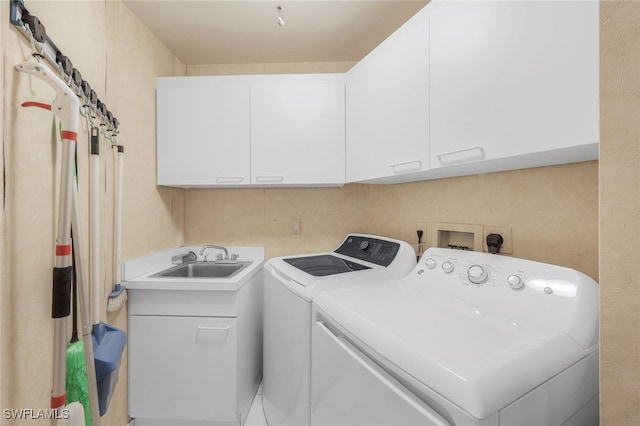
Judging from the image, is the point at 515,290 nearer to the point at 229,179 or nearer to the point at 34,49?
the point at 229,179

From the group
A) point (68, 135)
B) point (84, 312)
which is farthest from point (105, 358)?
point (68, 135)

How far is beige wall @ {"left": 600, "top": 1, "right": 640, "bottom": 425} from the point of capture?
503mm

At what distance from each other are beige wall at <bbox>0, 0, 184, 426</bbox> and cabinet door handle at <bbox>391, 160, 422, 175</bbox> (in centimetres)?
143

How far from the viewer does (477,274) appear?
0.99 meters

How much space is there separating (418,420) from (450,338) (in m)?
0.21

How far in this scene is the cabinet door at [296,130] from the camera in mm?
1684

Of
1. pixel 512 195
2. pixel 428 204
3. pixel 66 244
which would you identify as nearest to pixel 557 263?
pixel 512 195

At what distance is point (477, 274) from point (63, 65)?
1817 millimetres

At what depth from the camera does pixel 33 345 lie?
3.02 feet

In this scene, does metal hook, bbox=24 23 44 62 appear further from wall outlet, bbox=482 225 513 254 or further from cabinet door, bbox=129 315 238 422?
wall outlet, bbox=482 225 513 254

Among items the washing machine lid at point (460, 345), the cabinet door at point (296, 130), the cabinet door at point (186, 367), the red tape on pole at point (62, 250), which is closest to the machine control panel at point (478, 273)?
the washing machine lid at point (460, 345)

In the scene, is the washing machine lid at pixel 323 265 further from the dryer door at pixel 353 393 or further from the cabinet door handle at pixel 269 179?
the cabinet door handle at pixel 269 179

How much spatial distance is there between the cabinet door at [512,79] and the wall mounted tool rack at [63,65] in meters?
1.45

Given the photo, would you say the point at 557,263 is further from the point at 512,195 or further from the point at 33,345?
the point at 33,345
